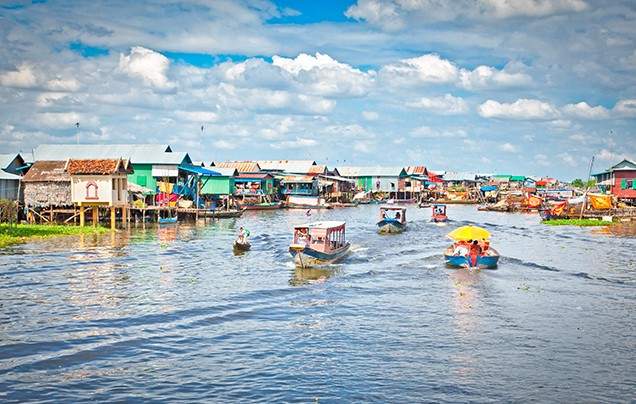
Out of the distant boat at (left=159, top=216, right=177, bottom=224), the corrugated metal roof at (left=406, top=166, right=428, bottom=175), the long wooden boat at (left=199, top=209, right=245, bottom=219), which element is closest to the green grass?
the long wooden boat at (left=199, top=209, right=245, bottom=219)

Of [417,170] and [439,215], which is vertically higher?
[417,170]

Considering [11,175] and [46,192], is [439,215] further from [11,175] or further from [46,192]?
[11,175]

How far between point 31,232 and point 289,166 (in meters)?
58.1

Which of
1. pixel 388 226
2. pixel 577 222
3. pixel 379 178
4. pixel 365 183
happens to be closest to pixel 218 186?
pixel 388 226

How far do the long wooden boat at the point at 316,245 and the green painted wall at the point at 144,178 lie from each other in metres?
30.1

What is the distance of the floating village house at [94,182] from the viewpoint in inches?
1642

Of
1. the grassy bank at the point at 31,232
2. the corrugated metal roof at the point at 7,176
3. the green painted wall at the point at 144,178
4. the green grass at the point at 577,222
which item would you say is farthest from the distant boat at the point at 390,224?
the corrugated metal roof at the point at 7,176

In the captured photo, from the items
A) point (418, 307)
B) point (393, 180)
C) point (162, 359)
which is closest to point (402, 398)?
point (162, 359)

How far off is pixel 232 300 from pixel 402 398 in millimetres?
9285

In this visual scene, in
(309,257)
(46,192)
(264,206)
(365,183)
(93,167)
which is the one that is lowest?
(309,257)

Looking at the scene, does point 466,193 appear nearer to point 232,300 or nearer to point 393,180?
point 393,180

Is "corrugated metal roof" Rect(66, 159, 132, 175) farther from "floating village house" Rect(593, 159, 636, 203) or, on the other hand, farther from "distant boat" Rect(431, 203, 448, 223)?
"floating village house" Rect(593, 159, 636, 203)

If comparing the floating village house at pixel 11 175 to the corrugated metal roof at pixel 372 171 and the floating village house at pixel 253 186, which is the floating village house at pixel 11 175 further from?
the corrugated metal roof at pixel 372 171

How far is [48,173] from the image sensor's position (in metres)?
44.1
